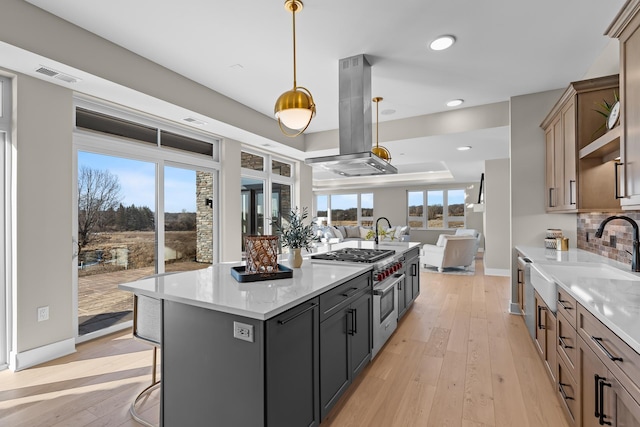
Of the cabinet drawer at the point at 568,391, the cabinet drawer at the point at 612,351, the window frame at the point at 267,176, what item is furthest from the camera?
the window frame at the point at 267,176

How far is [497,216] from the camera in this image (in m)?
6.61

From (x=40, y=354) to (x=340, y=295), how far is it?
2.83 metres

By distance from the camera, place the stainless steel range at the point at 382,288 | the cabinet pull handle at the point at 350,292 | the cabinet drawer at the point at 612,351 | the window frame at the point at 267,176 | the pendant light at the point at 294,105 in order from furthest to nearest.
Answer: the window frame at the point at 267,176
the stainless steel range at the point at 382,288
the pendant light at the point at 294,105
the cabinet pull handle at the point at 350,292
the cabinet drawer at the point at 612,351

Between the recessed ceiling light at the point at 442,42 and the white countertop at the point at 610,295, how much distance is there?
2.09m

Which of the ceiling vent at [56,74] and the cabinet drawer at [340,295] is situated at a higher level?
the ceiling vent at [56,74]

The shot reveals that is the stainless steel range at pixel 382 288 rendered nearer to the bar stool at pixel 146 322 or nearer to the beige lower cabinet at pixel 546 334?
the beige lower cabinet at pixel 546 334

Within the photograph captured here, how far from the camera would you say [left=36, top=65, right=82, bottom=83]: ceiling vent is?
259 cm

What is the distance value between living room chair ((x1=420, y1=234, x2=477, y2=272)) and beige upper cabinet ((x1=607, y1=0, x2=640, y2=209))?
513 centimetres

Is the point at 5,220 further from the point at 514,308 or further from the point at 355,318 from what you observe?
the point at 514,308

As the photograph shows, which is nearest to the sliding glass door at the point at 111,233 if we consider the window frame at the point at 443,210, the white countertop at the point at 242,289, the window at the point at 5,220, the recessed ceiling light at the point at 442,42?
the window at the point at 5,220

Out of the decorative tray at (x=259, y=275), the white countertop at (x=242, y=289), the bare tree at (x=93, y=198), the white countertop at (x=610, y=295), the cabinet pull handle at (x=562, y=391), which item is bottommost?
the cabinet pull handle at (x=562, y=391)

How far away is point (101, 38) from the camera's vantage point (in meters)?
2.72

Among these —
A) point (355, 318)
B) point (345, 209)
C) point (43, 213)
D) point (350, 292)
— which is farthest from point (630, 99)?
point (345, 209)

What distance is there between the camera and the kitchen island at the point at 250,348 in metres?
1.39
